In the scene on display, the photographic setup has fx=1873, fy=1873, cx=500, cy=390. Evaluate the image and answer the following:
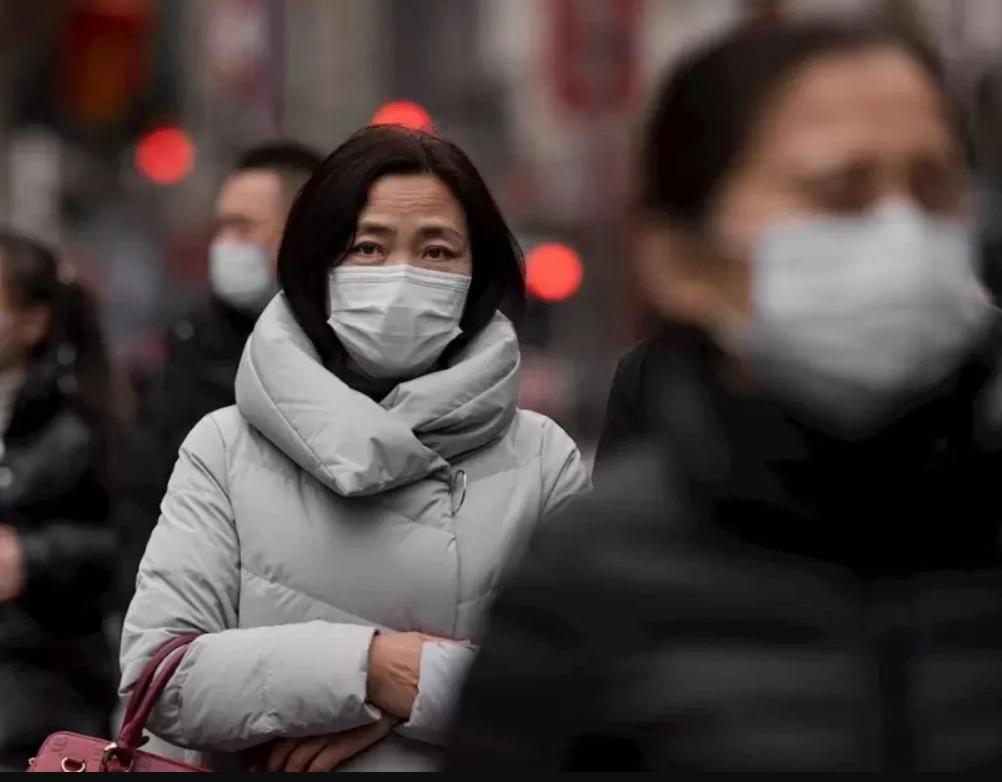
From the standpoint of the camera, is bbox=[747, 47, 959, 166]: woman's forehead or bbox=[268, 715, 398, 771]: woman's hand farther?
bbox=[268, 715, 398, 771]: woman's hand

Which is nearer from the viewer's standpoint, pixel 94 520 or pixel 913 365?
pixel 913 365

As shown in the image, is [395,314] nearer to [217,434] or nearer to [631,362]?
[217,434]

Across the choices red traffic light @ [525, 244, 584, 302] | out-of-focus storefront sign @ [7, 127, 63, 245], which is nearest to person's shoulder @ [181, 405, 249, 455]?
out-of-focus storefront sign @ [7, 127, 63, 245]

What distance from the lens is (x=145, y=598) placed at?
247 centimetres

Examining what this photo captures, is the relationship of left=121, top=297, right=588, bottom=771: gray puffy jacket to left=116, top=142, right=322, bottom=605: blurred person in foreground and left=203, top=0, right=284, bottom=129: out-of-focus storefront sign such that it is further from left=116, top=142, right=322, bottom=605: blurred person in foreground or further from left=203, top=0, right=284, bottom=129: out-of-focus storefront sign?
left=203, top=0, right=284, bottom=129: out-of-focus storefront sign

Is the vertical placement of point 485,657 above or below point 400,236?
below

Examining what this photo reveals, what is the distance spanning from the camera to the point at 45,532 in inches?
159

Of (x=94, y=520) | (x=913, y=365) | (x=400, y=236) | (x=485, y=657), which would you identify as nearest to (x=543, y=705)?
(x=485, y=657)

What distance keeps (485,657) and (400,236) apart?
1.14m

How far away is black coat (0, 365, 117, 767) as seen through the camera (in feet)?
13.1

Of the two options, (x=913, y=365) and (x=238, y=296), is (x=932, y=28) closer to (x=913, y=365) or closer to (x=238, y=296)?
(x=913, y=365)

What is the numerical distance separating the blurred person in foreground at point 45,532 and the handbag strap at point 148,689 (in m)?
1.51

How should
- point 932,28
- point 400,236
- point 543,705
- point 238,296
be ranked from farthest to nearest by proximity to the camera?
1. point 238,296
2. point 400,236
3. point 932,28
4. point 543,705

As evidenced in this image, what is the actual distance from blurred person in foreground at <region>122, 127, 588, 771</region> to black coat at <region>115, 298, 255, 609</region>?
1.12 metres
